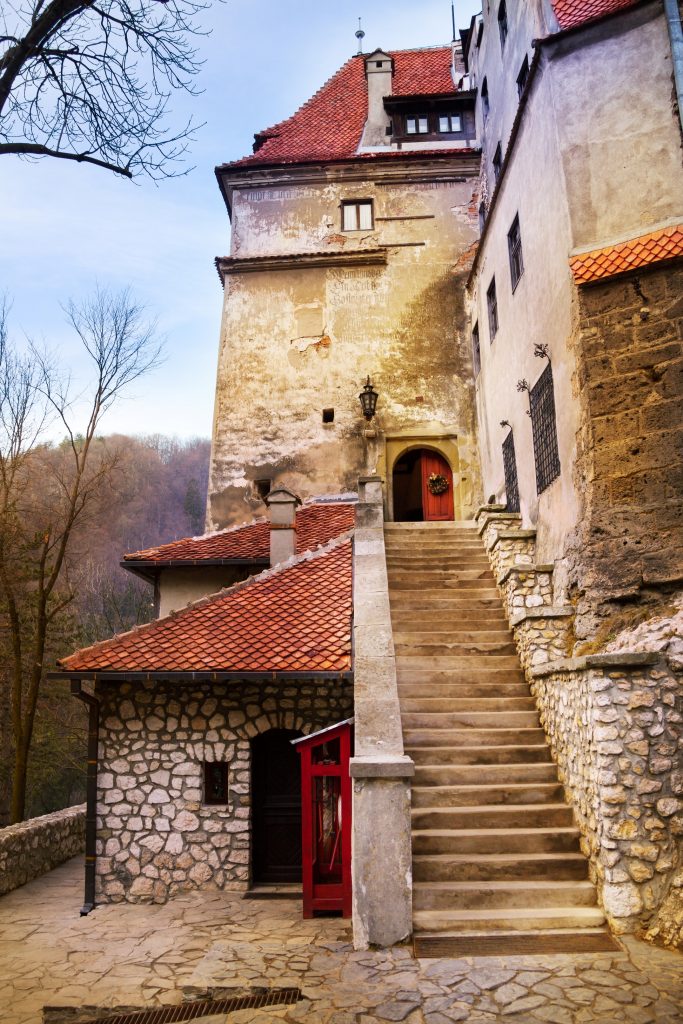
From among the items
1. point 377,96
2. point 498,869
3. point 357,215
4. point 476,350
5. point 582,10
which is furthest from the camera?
point 377,96

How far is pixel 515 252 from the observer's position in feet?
37.4

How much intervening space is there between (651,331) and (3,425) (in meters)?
13.3

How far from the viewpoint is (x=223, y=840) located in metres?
8.80

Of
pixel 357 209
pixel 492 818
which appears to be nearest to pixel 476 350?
pixel 357 209

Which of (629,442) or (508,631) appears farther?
(508,631)

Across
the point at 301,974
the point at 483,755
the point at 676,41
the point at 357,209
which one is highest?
the point at 357,209

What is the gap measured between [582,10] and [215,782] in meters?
10.7

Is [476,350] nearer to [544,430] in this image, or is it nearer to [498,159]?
[498,159]

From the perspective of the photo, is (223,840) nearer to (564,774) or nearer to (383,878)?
(383,878)

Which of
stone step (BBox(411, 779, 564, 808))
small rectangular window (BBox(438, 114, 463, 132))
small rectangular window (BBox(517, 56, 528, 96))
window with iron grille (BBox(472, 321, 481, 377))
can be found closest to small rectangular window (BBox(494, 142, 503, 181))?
small rectangular window (BBox(517, 56, 528, 96))

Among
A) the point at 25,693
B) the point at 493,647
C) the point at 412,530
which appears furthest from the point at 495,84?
the point at 25,693

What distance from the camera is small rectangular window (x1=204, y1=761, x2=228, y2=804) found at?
9.00 metres

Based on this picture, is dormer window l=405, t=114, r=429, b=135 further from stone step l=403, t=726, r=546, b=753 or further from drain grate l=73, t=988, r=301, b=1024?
drain grate l=73, t=988, r=301, b=1024

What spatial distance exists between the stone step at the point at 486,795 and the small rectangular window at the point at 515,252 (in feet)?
24.4
